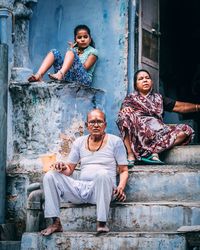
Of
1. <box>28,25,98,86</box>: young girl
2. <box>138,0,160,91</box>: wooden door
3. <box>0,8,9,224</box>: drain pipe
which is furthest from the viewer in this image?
<box>138,0,160,91</box>: wooden door

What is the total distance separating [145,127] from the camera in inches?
317

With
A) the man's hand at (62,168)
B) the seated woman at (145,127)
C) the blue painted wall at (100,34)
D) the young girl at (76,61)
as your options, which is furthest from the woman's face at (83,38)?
the man's hand at (62,168)

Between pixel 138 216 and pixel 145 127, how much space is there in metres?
1.52

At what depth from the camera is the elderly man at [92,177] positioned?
6527mm

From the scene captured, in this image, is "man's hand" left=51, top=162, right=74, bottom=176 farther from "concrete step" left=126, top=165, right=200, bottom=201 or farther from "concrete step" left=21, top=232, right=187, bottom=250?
"concrete step" left=126, top=165, right=200, bottom=201

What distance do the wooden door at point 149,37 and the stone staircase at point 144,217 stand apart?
193 cm

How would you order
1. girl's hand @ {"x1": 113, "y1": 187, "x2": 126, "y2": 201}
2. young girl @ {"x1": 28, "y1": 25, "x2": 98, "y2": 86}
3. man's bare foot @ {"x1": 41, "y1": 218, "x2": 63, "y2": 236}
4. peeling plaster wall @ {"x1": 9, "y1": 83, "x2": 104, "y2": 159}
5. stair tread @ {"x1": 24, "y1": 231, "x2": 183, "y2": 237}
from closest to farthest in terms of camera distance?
stair tread @ {"x1": 24, "y1": 231, "x2": 183, "y2": 237} → man's bare foot @ {"x1": 41, "y1": 218, "x2": 63, "y2": 236} → girl's hand @ {"x1": 113, "y1": 187, "x2": 126, "y2": 201} → peeling plaster wall @ {"x1": 9, "y1": 83, "x2": 104, "y2": 159} → young girl @ {"x1": 28, "y1": 25, "x2": 98, "y2": 86}

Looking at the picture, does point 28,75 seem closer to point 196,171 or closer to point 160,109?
point 160,109

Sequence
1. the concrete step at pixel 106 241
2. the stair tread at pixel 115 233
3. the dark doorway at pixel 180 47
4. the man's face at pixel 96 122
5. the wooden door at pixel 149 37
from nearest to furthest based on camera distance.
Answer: the concrete step at pixel 106 241 → the stair tread at pixel 115 233 → the man's face at pixel 96 122 → the wooden door at pixel 149 37 → the dark doorway at pixel 180 47

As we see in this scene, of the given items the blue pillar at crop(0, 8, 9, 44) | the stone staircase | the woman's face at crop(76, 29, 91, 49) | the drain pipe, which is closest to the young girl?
the woman's face at crop(76, 29, 91, 49)

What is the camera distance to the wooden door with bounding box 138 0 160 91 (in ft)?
29.7

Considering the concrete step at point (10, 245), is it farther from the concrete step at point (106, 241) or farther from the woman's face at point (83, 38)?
the woman's face at point (83, 38)

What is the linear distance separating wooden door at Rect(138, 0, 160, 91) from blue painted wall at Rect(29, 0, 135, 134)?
0.21 meters

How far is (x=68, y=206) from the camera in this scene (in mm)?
7062
